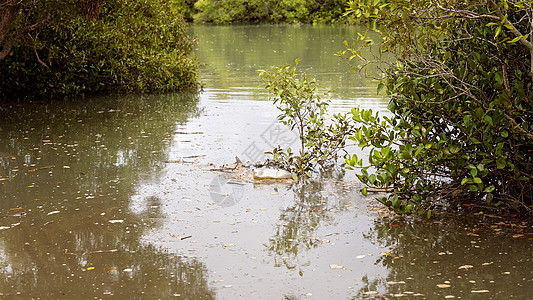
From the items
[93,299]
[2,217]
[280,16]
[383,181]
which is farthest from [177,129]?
[280,16]

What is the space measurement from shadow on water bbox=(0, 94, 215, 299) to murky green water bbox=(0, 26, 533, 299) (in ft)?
0.06

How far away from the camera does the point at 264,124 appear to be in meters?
11.5

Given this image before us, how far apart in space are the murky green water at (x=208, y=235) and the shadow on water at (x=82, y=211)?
2cm

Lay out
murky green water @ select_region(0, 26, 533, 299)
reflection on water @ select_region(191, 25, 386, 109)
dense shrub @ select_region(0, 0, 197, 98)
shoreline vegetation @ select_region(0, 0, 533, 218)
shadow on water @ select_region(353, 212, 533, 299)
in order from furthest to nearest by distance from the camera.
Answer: reflection on water @ select_region(191, 25, 386, 109)
dense shrub @ select_region(0, 0, 197, 98)
shoreline vegetation @ select_region(0, 0, 533, 218)
murky green water @ select_region(0, 26, 533, 299)
shadow on water @ select_region(353, 212, 533, 299)

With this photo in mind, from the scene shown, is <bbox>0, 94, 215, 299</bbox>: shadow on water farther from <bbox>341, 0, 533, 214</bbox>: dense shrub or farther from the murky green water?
<bbox>341, 0, 533, 214</bbox>: dense shrub

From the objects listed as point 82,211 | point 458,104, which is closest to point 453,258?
point 458,104

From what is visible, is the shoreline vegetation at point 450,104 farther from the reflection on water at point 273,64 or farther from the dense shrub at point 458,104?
the reflection on water at point 273,64

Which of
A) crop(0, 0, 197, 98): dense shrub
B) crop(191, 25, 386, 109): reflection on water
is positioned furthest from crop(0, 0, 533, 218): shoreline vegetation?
crop(0, 0, 197, 98): dense shrub

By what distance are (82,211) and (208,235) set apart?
148 cm

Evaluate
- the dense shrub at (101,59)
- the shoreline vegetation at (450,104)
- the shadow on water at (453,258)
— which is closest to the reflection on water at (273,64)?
the dense shrub at (101,59)

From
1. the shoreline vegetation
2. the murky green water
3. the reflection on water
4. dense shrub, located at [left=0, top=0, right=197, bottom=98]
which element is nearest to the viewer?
the murky green water

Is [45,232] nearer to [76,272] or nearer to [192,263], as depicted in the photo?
[76,272]

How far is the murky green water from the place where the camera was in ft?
16.1

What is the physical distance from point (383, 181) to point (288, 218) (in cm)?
107
